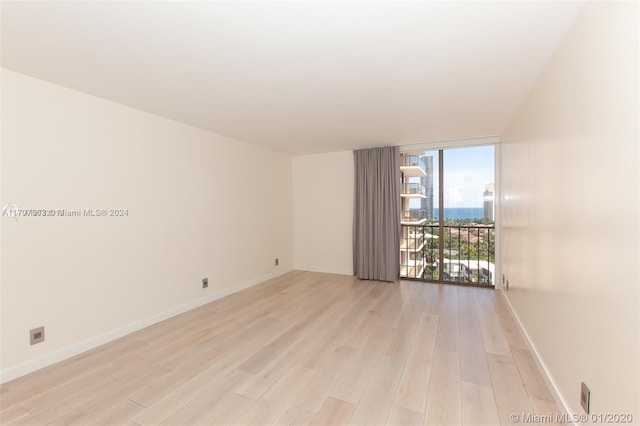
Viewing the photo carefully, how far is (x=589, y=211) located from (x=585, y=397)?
923mm

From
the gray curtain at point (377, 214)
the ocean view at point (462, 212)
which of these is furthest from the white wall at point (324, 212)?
the ocean view at point (462, 212)

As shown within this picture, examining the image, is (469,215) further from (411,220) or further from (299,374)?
(299,374)

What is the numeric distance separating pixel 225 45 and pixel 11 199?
195 cm

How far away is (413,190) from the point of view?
5043 mm

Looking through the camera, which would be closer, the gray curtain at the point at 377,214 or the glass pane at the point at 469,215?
the glass pane at the point at 469,215

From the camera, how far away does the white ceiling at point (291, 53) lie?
146 centimetres

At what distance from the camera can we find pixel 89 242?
2.48 meters

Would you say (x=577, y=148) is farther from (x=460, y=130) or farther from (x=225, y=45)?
(x=460, y=130)

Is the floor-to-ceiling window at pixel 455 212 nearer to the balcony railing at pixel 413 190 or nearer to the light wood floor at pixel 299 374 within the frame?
the balcony railing at pixel 413 190

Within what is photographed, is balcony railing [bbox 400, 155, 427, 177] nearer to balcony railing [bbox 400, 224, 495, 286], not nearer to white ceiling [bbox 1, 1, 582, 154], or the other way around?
balcony railing [bbox 400, 224, 495, 286]

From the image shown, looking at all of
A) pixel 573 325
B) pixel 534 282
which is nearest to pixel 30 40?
pixel 573 325

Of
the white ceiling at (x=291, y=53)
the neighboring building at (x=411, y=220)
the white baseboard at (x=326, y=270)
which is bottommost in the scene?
the white baseboard at (x=326, y=270)

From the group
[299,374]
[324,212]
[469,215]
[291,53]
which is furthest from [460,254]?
[291,53]

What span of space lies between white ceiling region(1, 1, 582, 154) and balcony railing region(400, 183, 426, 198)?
192cm
